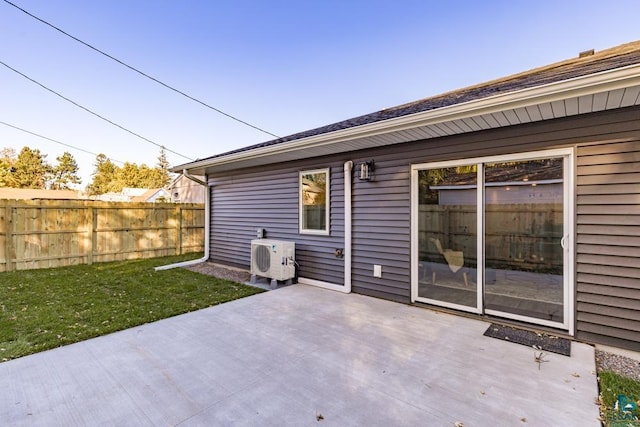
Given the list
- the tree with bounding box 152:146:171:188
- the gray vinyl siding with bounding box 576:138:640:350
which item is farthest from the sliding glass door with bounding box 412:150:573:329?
the tree with bounding box 152:146:171:188

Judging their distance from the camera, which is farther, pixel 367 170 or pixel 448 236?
pixel 367 170

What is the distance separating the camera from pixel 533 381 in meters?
2.24

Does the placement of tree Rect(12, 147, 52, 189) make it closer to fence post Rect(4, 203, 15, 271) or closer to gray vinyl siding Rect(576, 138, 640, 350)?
fence post Rect(4, 203, 15, 271)

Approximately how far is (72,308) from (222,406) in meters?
3.15

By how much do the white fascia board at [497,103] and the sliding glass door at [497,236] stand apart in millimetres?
738

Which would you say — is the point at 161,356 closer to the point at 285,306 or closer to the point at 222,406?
the point at 222,406

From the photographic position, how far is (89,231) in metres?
7.23

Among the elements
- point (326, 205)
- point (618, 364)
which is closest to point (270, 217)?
point (326, 205)

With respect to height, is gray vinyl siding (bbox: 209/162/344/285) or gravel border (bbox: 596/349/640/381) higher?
gray vinyl siding (bbox: 209/162/344/285)

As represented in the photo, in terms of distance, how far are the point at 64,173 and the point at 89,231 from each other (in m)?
31.4

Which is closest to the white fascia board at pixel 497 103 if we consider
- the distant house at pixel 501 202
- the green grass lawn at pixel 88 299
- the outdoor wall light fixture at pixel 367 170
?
the distant house at pixel 501 202

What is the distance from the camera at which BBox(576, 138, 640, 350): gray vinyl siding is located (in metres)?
2.75

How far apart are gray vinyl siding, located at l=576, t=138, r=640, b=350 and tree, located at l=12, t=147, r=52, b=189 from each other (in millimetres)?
33864

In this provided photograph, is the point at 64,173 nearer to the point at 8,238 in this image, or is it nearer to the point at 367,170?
the point at 8,238
